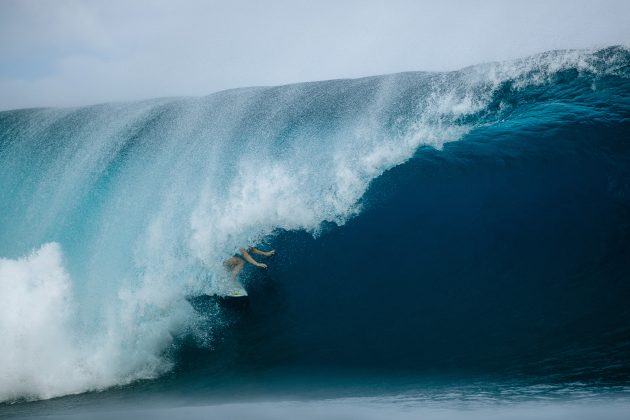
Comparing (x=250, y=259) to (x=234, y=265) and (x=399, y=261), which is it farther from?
(x=399, y=261)

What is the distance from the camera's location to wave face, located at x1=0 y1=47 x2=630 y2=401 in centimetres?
529

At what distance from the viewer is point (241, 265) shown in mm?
6844

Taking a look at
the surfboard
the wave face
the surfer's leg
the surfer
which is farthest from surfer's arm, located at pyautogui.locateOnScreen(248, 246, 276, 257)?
the surfboard

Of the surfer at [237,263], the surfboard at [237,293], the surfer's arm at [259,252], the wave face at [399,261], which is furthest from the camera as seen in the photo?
the surfer's arm at [259,252]

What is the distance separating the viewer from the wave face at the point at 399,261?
5293 millimetres

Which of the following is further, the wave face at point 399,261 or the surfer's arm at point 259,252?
the surfer's arm at point 259,252

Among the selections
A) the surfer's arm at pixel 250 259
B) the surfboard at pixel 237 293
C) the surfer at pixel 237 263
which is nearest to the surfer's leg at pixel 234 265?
the surfer at pixel 237 263

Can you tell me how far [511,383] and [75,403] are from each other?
5.88m

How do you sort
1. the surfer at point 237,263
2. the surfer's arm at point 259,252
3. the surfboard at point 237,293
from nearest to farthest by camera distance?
the surfboard at point 237,293, the surfer at point 237,263, the surfer's arm at point 259,252

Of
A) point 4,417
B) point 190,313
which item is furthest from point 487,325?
point 4,417

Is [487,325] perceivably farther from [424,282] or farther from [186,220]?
[186,220]

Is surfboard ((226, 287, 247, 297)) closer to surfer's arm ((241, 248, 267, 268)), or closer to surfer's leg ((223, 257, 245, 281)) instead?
surfer's leg ((223, 257, 245, 281))

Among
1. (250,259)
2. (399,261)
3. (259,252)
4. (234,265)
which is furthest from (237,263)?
(399,261)

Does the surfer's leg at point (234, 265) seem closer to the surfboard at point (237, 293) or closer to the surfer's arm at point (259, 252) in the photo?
the surfboard at point (237, 293)
